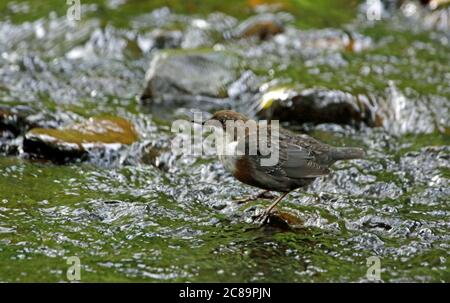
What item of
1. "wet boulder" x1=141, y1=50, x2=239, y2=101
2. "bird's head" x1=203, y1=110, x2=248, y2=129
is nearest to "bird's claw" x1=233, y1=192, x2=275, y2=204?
"bird's head" x1=203, y1=110, x2=248, y2=129

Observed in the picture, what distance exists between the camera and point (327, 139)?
7.05 metres

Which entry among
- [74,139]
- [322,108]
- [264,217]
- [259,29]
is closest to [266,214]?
[264,217]

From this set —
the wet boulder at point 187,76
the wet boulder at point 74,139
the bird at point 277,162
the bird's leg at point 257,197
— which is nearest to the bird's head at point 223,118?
the bird at point 277,162

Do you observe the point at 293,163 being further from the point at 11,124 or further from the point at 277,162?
the point at 11,124

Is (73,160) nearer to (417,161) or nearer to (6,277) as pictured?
(6,277)

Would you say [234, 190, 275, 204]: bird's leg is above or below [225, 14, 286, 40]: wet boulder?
below

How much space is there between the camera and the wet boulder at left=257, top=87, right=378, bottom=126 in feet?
24.4

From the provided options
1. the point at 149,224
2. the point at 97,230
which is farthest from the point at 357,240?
the point at 97,230

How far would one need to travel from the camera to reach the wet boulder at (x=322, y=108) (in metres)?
7.43

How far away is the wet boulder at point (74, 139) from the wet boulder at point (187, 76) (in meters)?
1.45

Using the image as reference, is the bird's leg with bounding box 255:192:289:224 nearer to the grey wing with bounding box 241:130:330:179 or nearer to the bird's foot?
the bird's foot

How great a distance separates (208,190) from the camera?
5.69 metres

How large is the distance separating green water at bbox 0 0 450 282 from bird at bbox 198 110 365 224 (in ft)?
0.76

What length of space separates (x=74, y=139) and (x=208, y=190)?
4.87ft
